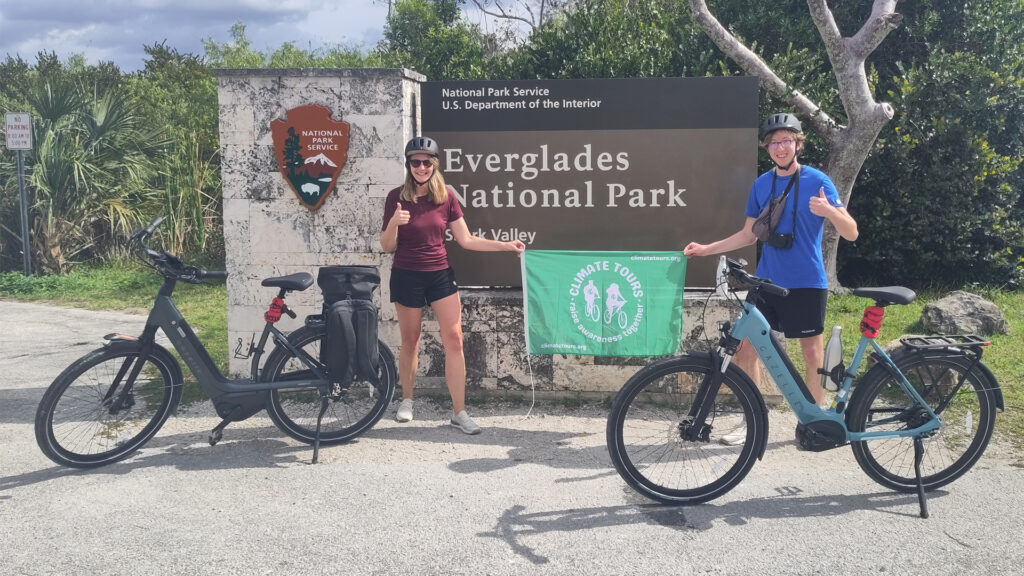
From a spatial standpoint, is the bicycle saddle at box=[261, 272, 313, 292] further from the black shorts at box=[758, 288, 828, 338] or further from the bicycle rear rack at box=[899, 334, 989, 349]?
the bicycle rear rack at box=[899, 334, 989, 349]

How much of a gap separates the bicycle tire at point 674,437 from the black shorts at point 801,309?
26.8 inches

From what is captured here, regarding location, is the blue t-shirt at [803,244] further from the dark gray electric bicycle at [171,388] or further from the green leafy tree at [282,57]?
the green leafy tree at [282,57]

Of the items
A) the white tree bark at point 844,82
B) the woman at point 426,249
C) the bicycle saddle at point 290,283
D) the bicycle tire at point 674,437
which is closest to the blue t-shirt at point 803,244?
the bicycle tire at point 674,437

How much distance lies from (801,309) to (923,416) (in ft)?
2.80

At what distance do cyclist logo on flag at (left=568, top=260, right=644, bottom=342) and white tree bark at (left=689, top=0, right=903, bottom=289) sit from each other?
207 inches

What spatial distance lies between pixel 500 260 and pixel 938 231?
7960 millimetres

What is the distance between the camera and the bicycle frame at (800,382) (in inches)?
172

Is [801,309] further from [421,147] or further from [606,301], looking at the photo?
[421,147]

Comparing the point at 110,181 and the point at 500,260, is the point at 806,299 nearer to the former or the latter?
the point at 500,260

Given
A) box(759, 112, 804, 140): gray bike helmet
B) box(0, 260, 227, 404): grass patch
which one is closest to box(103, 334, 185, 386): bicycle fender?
box(759, 112, 804, 140): gray bike helmet

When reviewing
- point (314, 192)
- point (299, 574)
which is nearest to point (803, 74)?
point (314, 192)

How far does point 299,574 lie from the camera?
3553mm

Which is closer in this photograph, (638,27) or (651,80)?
(651,80)

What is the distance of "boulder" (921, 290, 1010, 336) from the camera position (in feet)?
26.9
